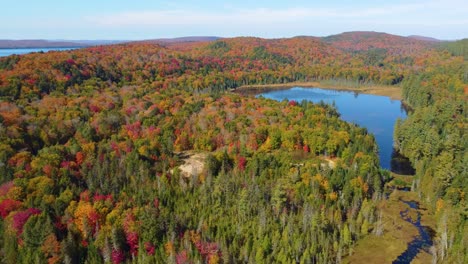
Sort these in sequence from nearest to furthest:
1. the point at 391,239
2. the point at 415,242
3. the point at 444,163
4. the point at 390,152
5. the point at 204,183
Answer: the point at 415,242 → the point at 391,239 → the point at 204,183 → the point at 444,163 → the point at 390,152

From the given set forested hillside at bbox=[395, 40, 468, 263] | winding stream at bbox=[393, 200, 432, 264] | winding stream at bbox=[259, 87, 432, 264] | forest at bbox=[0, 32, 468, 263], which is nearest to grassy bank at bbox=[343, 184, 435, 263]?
winding stream at bbox=[393, 200, 432, 264]

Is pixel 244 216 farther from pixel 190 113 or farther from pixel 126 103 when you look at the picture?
pixel 126 103

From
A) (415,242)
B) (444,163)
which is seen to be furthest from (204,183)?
(444,163)

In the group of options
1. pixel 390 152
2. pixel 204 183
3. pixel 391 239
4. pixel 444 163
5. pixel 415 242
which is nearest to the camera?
pixel 415 242

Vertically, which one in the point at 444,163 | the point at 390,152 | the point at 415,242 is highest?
the point at 444,163

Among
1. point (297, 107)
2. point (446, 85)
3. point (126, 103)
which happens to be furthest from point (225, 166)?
point (446, 85)

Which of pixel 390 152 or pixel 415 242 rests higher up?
pixel 390 152

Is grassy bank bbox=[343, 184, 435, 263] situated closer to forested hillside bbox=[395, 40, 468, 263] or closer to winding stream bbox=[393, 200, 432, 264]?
winding stream bbox=[393, 200, 432, 264]

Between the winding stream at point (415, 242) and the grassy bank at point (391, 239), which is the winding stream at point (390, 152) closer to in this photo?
the winding stream at point (415, 242)

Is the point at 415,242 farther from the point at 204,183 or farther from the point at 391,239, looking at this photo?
the point at 204,183

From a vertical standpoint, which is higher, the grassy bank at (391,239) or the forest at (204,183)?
the forest at (204,183)

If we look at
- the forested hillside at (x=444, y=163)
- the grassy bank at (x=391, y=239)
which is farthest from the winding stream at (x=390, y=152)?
the forested hillside at (x=444, y=163)
